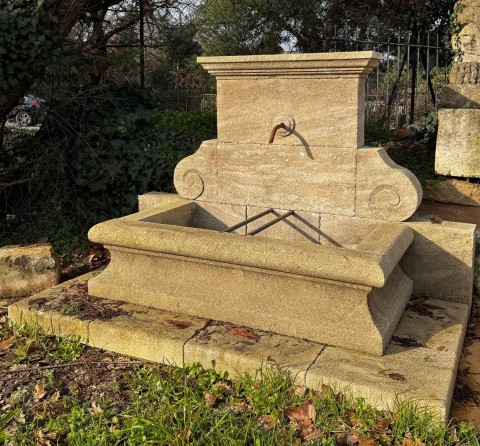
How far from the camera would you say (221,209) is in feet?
14.8

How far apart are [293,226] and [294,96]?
102 centimetres

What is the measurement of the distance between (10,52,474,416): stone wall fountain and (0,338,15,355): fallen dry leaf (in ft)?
0.68

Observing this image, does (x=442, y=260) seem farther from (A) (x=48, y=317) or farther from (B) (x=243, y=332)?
(A) (x=48, y=317)

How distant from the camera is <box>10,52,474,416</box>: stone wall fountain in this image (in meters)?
2.98

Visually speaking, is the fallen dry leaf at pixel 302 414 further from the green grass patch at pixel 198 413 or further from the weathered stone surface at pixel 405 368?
the weathered stone surface at pixel 405 368

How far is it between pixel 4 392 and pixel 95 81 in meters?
4.68

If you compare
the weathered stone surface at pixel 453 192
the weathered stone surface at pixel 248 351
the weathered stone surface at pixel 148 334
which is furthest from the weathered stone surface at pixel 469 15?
the weathered stone surface at pixel 148 334

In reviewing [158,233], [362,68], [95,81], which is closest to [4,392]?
[158,233]

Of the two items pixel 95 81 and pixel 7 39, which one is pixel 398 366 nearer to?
pixel 7 39

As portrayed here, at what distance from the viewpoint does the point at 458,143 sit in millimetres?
4570

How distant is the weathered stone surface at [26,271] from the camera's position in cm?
444

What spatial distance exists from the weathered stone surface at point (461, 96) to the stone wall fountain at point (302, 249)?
135 cm

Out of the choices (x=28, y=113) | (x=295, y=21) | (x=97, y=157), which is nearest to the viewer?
(x=97, y=157)

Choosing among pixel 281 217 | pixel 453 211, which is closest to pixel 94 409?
pixel 281 217
